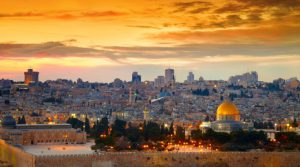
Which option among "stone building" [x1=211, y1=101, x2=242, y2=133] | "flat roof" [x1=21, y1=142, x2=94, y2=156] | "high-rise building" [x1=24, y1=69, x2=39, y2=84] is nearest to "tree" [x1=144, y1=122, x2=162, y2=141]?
"stone building" [x1=211, y1=101, x2=242, y2=133]

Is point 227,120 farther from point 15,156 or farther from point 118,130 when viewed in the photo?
point 15,156

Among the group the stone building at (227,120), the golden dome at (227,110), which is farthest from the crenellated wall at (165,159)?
the golden dome at (227,110)

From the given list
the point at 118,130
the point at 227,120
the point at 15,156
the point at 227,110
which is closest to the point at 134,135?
the point at 118,130

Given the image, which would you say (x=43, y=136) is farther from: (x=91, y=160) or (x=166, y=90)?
(x=166, y=90)

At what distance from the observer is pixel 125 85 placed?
120m

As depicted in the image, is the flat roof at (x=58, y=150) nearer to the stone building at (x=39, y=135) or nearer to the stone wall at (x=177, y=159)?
the stone building at (x=39, y=135)

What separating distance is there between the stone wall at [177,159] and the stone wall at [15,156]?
117cm

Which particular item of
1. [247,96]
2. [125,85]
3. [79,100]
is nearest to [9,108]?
Answer: [79,100]

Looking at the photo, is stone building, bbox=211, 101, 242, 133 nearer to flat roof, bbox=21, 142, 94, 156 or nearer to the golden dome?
the golden dome

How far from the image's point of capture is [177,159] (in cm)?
3141

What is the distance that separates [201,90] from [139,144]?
74.4 meters

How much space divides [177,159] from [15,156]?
25.0 feet

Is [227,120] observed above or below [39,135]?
above

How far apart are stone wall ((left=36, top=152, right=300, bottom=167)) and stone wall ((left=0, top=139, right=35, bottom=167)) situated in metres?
1.17
